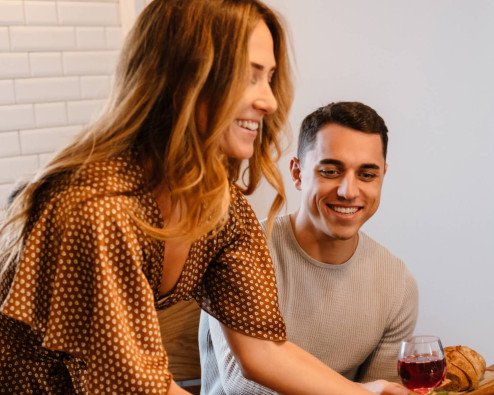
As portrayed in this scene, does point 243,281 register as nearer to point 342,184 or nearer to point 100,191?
point 100,191

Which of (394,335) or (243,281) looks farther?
(394,335)

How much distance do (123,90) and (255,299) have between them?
1.55 ft

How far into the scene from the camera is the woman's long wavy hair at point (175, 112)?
139cm

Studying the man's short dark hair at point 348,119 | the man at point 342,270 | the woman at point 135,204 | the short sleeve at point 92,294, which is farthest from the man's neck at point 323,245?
the short sleeve at point 92,294

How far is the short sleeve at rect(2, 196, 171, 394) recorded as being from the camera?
132cm

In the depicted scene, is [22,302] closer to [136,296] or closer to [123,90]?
[136,296]

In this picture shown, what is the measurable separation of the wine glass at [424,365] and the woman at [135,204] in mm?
459

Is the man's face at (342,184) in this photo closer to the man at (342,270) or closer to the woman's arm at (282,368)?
the man at (342,270)

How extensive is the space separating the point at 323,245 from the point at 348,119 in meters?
0.34

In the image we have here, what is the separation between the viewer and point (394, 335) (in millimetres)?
2217

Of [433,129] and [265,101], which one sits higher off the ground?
[265,101]

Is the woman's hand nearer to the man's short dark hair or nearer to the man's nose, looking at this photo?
the man's nose

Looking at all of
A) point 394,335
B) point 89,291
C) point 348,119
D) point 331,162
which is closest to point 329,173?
point 331,162

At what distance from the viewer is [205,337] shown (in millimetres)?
2301
